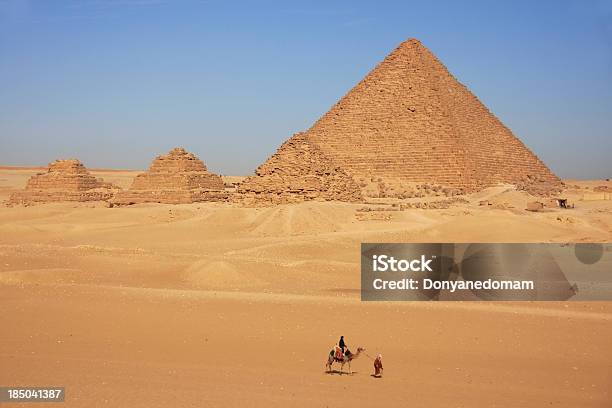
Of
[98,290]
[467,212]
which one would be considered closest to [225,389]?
[98,290]

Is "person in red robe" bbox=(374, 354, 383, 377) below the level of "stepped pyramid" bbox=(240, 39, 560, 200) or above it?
below

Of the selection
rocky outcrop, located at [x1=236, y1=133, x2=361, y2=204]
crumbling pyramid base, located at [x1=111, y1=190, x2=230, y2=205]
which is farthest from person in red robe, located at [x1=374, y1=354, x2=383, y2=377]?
crumbling pyramid base, located at [x1=111, y1=190, x2=230, y2=205]

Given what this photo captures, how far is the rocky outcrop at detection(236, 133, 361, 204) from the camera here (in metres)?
27.8

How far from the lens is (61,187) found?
37125 mm

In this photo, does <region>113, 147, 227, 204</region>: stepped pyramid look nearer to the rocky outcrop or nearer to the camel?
the rocky outcrop

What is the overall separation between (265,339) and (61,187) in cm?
3155

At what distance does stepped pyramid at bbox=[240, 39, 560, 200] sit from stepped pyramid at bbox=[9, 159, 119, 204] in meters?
14.6

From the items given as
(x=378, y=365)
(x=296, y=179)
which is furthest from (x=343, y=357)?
(x=296, y=179)

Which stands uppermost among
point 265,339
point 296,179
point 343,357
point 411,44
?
point 411,44

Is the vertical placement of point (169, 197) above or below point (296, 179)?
below

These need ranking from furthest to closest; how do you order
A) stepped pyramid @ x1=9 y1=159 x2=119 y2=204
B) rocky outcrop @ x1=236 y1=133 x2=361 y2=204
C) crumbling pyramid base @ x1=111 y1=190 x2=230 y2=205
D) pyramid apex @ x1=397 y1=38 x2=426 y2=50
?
1. pyramid apex @ x1=397 y1=38 x2=426 y2=50
2. stepped pyramid @ x1=9 y1=159 x2=119 y2=204
3. crumbling pyramid base @ x1=111 y1=190 x2=230 y2=205
4. rocky outcrop @ x1=236 y1=133 x2=361 y2=204

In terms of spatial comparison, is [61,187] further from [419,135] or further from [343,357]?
[343,357]

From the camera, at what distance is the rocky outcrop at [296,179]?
27844 millimetres

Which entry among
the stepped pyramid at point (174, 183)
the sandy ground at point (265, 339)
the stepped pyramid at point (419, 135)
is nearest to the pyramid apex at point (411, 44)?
the stepped pyramid at point (419, 135)
